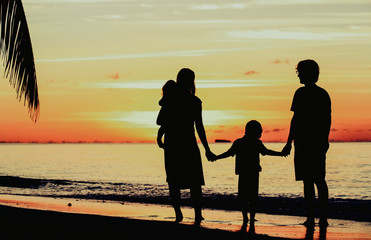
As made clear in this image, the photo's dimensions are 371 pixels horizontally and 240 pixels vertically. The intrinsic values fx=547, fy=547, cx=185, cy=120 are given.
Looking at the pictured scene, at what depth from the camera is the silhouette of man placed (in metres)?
7.10

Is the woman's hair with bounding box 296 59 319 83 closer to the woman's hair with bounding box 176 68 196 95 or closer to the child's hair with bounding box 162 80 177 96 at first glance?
the woman's hair with bounding box 176 68 196 95

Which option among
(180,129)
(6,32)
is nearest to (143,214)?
(180,129)

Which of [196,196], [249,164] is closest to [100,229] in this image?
[196,196]

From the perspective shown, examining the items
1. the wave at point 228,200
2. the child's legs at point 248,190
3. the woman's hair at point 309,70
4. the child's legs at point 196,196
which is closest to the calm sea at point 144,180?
Answer: the wave at point 228,200

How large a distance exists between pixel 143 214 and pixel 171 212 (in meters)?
0.58

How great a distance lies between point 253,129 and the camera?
24.0 ft

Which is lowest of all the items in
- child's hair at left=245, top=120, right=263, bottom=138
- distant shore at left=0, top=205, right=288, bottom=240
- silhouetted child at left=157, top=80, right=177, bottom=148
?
distant shore at left=0, top=205, right=288, bottom=240

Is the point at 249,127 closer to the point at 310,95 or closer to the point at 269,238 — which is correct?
the point at 310,95

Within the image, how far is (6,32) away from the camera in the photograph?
480cm

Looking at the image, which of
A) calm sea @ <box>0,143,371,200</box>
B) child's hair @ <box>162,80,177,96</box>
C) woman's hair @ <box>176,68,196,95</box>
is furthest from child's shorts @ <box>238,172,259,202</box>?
calm sea @ <box>0,143,371,200</box>

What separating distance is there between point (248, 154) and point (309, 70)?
136 centimetres

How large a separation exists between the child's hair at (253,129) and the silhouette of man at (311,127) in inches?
17.1

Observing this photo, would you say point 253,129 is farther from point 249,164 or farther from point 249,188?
point 249,188

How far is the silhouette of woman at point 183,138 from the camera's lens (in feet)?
24.6
